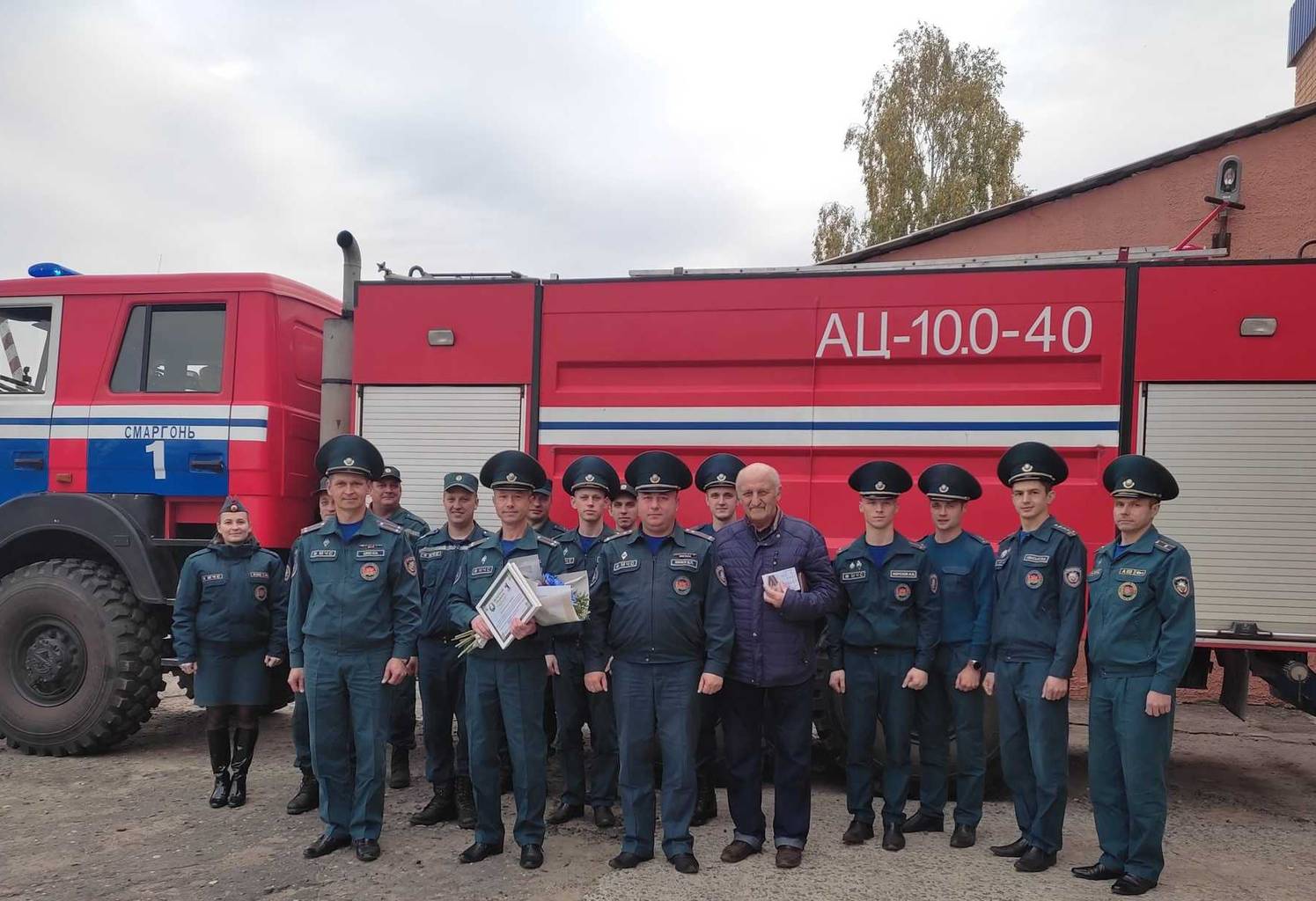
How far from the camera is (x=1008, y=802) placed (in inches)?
202

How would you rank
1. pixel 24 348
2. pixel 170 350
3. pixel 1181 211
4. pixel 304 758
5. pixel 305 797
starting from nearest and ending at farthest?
pixel 305 797 → pixel 304 758 → pixel 170 350 → pixel 24 348 → pixel 1181 211

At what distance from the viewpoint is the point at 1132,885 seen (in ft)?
12.3

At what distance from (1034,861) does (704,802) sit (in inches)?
59.2

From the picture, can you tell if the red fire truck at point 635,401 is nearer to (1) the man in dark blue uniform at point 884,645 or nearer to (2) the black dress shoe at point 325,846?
(1) the man in dark blue uniform at point 884,645

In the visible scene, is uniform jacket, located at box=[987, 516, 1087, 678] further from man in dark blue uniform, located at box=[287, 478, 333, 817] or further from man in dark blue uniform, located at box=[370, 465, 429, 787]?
man in dark blue uniform, located at box=[287, 478, 333, 817]

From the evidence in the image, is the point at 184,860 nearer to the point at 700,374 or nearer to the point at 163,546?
the point at 163,546

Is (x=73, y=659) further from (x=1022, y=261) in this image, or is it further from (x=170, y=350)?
(x=1022, y=261)

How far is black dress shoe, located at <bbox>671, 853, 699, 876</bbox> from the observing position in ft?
12.8

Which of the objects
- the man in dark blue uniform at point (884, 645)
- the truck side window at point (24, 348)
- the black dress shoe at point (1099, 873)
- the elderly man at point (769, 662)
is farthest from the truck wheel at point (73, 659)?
the black dress shoe at point (1099, 873)

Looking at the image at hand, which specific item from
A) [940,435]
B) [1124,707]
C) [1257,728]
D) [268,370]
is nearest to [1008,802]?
[1124,707]

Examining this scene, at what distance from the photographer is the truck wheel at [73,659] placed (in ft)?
18.0

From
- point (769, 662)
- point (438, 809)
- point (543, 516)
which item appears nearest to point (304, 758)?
point (438, 809)

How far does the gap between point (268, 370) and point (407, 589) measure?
2.14 m

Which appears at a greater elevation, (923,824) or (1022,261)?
(1022,261)
